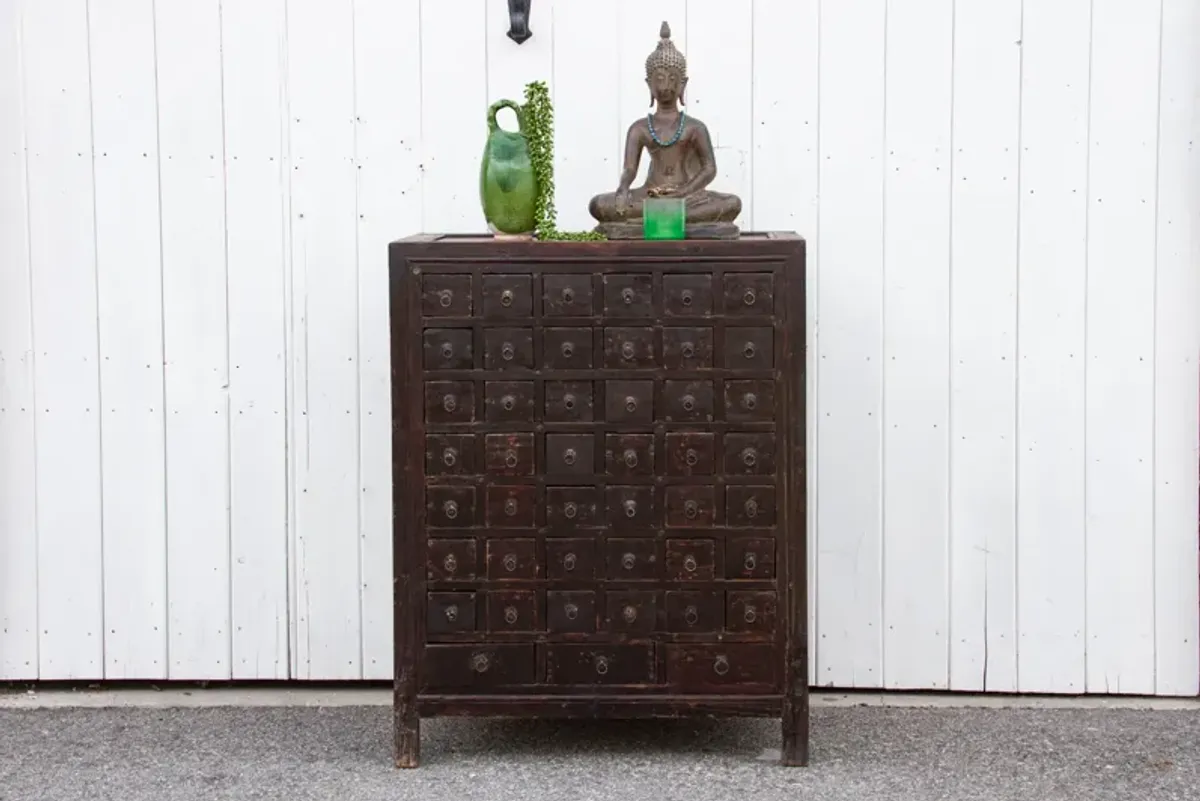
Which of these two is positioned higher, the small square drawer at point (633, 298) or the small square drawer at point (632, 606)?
the small square drawer at point (633, 298)

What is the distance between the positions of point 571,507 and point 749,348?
606 millimetres

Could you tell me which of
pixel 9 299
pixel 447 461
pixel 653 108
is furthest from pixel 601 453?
pixel 9 299

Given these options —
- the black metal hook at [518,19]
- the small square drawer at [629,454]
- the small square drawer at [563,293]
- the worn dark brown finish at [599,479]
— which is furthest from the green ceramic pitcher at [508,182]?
the small square drawer at [629,454]

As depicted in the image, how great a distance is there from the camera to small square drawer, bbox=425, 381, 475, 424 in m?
4.79

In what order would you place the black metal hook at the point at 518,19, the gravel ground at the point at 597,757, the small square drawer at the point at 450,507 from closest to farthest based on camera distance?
the gravel ground at the point at 597,757 < the small square drawer at the point at 450,507 < the black metal hook at the point at 518,19

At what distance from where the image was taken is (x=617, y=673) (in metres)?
4.84

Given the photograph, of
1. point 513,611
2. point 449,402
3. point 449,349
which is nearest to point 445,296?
point 449,349

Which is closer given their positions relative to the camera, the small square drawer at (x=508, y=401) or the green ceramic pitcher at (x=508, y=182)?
the small square drawer at (x=508, y=401)

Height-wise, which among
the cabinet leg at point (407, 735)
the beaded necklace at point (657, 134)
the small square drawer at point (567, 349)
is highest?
the beaded necklace at point (657, 134)

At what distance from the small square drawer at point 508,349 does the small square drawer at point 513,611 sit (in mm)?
578

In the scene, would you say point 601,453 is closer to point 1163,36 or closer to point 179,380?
point 179,380

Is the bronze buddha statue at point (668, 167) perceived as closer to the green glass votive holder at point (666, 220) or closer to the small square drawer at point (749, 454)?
the green glass votive holder at point (666, 220)

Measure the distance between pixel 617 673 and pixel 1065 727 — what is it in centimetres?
134

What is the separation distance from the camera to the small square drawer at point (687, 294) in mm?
4754
